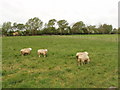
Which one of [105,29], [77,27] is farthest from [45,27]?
[105,29]

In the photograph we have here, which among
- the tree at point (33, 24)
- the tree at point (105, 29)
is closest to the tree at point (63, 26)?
the tree at point (33, 24)

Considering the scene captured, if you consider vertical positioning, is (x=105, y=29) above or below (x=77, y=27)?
below

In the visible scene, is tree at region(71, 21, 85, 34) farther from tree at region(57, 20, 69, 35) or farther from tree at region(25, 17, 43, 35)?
tree at region(25, 17, 43, 35)

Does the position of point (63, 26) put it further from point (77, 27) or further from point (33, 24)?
point (33, 24)

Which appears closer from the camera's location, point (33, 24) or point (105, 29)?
point (33, 24)

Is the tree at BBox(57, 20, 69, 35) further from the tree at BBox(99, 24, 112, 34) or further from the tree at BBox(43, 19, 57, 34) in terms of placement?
the tree at BBox(99, 24, 112, 34)

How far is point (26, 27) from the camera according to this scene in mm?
89938

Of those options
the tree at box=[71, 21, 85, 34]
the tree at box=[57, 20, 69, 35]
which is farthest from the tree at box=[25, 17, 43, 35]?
the tree at box=[71, 21, 85, 34]

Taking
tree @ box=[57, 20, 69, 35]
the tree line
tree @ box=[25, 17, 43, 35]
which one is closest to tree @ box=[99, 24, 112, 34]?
the tree line

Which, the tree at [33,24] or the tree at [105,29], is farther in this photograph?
the tree at [105,29]

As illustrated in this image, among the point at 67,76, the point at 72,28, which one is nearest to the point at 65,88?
the point at 67,76

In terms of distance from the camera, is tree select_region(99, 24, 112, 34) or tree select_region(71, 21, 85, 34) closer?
tree select_region(71, 21, 85, 34)

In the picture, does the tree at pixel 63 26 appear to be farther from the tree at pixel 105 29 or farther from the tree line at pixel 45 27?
the tree at pixel 105 29

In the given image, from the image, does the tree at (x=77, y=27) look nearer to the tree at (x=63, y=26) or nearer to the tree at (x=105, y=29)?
the tree at (x=63, y=26)
